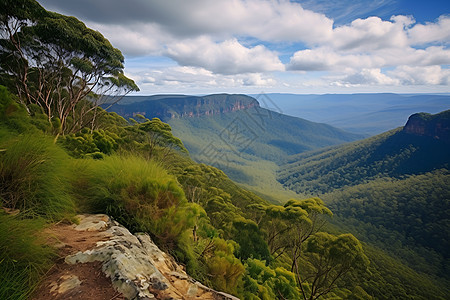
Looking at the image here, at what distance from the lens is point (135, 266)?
2271mm

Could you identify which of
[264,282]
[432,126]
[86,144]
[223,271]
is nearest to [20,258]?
[223,271]

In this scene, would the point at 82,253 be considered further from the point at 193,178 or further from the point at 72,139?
the point at 193,178

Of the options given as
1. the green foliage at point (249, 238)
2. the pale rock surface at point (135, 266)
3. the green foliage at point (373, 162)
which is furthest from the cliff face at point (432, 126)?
the pale rock surface at point (135, 266)

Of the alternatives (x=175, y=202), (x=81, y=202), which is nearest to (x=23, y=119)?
(x=81, y=202)

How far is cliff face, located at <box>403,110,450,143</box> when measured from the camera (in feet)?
430

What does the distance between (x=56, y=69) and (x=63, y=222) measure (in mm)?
18069

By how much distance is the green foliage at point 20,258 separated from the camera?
1.76 meters

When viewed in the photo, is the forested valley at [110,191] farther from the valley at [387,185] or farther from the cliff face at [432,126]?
the cliff face at [432,126]

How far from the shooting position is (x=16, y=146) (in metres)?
3.01

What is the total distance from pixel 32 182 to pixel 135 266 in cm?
190

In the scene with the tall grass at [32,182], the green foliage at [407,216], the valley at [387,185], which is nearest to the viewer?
the tall grass at [32,182]

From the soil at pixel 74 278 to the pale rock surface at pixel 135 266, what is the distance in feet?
0.19

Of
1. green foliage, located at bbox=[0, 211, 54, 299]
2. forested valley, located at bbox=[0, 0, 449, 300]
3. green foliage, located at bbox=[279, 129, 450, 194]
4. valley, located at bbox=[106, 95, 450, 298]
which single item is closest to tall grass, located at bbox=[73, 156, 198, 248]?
forested valley, located at bbox=[0, 0, 449, 300]

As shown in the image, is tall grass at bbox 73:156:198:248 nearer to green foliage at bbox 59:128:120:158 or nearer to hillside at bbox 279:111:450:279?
green foliage at bbox 59:128:120:158
